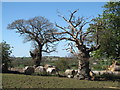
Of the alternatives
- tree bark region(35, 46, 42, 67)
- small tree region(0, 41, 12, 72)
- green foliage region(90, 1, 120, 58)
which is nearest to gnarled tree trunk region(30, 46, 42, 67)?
tree bark region(35, 46, 42, 67)

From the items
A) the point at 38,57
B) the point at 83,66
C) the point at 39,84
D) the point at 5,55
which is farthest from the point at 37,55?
the point at 39,84

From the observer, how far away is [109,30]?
1445 centimetres

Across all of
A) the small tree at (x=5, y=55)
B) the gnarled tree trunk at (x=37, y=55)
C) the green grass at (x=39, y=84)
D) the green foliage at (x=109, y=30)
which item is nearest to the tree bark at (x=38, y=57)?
the gnarled tree trunk at (x=37, y=55)

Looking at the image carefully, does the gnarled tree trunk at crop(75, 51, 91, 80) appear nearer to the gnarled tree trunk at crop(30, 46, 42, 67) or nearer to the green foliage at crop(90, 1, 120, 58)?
the green foliage at crop(90, 1, 120, 58)

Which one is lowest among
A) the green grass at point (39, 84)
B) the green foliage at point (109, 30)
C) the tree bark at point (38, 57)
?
the green grass at point (39, 84)

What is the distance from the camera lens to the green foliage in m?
14.0

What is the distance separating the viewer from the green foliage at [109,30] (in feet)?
45.9

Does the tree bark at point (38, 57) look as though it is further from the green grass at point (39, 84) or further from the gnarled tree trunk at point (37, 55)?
the green grass at point (39, 84)

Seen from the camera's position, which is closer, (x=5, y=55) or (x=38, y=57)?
(x=5, y=55)

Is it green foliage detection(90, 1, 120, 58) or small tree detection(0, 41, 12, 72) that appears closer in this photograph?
green foliage detection(90, 1, 120, 58)

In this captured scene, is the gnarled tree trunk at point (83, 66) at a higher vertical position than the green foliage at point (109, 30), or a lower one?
lower

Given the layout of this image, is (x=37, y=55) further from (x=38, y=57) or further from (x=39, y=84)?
(x=39, y=84)

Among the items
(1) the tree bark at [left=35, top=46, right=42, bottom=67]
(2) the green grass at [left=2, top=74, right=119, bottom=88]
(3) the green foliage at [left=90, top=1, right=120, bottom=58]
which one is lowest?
(2) the green grass at [left=2, top=74, right=119, bottom=88]

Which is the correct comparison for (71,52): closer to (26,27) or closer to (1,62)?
(1,62)
